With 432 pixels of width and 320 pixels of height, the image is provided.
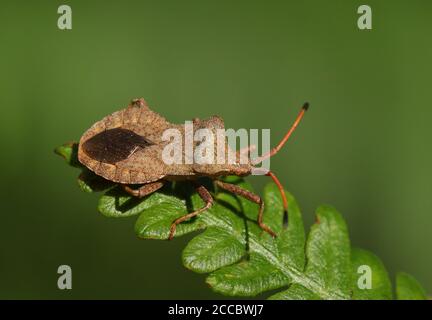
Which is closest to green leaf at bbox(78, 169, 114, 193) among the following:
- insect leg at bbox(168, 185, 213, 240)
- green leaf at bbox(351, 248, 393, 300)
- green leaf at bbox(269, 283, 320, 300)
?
insect leg at bbox(168, 185, 213, 240)

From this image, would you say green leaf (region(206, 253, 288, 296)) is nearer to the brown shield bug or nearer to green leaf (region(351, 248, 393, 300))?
the brown shield bug

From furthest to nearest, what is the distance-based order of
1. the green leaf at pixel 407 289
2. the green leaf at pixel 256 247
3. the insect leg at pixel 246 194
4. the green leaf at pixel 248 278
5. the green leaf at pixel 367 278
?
1. the insect leg at pixel 246 194
2. the green leaf at pixel 407 289
3. the green leaf at pixel 367 278
4. the green leaf at pixel 256 247
5. the green leaf at pixel 248 278

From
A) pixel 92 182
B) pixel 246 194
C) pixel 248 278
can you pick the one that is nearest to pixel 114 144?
pixel 92 182

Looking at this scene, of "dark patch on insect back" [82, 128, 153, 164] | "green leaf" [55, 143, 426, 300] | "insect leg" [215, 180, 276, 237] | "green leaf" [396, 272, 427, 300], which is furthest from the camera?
"dark patch on insect back" [82, 128, 153, 164]

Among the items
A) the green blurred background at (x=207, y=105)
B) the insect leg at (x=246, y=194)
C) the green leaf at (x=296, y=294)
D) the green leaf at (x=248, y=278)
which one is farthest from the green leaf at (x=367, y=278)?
the green blurred background at (x=207, y=105)

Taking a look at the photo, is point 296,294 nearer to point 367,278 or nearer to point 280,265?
point 280,265

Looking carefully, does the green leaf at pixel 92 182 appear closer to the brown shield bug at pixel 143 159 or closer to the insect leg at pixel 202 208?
the brown shield bug at pixel 143 159

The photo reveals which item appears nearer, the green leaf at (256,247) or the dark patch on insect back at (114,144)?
the green leaf at (256,247)
